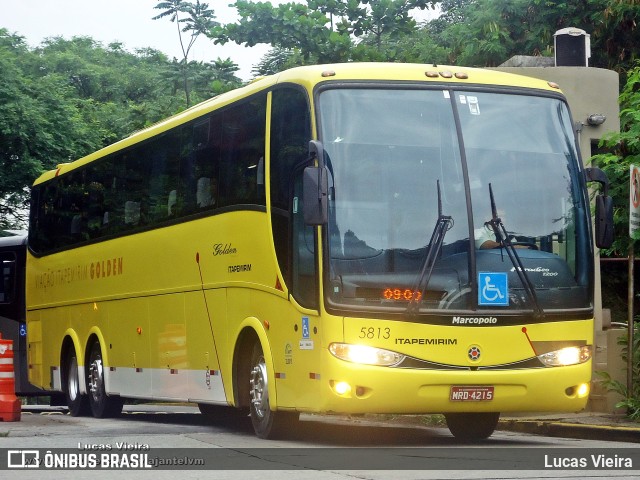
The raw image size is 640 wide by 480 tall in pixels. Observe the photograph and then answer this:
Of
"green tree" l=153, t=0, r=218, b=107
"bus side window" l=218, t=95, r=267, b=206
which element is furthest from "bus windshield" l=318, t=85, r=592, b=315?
"green tree" l=153, t=0, r=218, b=107

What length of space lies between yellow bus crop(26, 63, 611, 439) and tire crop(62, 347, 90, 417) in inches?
247

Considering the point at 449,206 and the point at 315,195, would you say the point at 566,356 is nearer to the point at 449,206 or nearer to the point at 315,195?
the point at 449,206

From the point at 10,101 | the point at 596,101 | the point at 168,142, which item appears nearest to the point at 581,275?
the point at 168,142

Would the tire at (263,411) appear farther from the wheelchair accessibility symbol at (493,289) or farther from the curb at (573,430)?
the curb at (573,430)

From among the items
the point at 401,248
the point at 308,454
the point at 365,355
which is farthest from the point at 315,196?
the point at 308,454

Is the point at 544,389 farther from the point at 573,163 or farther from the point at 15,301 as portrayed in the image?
the point at 15,301

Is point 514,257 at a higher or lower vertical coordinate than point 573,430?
higher

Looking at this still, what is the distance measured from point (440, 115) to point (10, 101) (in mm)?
27956

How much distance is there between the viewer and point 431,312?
40.5 feet

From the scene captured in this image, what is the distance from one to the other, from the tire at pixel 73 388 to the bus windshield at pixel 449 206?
9.53 metres

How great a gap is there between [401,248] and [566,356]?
2.01 metres

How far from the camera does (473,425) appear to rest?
14344 mm

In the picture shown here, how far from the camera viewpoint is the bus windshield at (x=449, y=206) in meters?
12.3

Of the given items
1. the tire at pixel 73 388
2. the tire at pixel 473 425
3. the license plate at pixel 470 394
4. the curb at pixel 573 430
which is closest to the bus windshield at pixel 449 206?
the license plate at pixel 470 394
